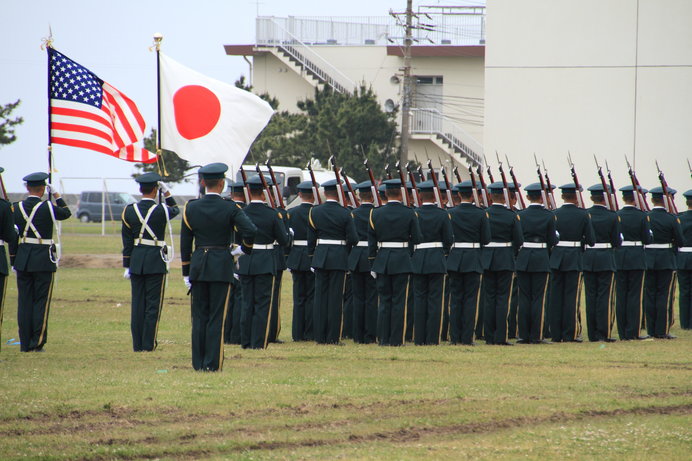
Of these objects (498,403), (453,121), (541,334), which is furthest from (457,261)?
(453,121)

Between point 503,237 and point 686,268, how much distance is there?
3.99 m

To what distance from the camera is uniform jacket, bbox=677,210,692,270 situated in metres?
16.1

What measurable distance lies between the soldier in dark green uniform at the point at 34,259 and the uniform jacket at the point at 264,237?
7.29 ft

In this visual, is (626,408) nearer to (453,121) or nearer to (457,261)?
(457,261)

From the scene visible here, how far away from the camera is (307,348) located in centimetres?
1306

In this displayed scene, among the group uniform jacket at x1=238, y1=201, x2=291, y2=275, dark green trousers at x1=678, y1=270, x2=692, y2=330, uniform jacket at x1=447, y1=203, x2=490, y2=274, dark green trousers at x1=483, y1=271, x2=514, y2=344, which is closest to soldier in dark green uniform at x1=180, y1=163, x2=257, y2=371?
uniform jacket at x1=238, y1=201, x2=291, y2=275

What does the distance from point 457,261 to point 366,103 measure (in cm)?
2891

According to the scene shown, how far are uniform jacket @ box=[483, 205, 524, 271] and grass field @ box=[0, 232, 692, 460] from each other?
1.16 m

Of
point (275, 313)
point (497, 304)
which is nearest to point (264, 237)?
point (275, 313)

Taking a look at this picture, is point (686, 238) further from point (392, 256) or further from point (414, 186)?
point (392, 256)

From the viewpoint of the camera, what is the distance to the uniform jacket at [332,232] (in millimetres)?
13453

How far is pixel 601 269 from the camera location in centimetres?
1445

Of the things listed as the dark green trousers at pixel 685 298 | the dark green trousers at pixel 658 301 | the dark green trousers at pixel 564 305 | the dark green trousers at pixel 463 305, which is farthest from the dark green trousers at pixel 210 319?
the dark green trousers at pixel 685 298

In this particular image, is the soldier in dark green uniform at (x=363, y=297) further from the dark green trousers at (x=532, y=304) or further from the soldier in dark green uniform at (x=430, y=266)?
the dark green trousers at (x=532, y=304)
